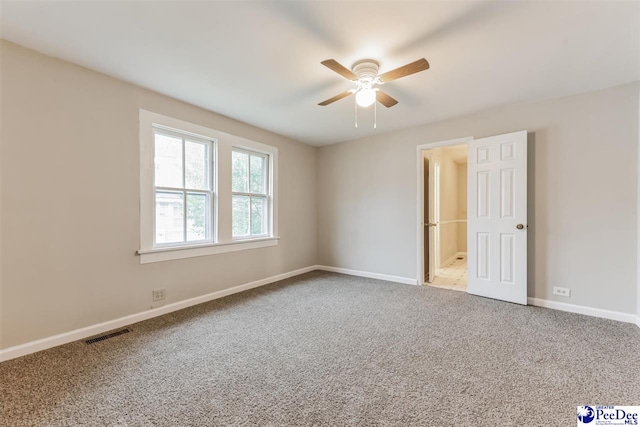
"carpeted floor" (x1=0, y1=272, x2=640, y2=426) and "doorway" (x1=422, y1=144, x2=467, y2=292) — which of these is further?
"doorway" (x1=422, y1=144, x2=467, y2=292)

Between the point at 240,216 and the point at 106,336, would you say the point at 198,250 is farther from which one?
the point at 106,336

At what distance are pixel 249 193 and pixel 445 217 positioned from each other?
435cm

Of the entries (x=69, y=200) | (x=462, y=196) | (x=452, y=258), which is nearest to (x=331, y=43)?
(x=69, y=200)

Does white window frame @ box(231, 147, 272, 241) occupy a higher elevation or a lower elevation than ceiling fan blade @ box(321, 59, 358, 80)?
lower

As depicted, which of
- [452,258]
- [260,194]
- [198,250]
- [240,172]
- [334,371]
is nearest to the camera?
[334,371]

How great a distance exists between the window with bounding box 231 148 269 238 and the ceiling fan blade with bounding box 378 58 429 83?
2529 millimetres

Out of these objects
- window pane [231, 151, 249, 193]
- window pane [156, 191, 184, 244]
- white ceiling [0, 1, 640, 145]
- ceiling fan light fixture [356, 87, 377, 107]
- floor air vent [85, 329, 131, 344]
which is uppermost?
white ceiling [0, 1, 640, 145]

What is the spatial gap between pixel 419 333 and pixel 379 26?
264cm

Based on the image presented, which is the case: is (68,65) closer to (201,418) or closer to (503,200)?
(201,418)

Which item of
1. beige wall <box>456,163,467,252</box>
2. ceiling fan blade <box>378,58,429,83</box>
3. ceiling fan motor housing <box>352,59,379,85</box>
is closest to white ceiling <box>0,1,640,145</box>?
ceiling fan motor housing <box>352,59,379,85</box>

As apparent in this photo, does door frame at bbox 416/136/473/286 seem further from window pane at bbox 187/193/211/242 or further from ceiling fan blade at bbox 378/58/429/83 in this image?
window pane at bbox 187/193/211/242

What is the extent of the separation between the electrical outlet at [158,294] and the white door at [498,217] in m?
3.91

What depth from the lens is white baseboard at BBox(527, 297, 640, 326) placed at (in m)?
2.80

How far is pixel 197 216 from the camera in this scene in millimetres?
3529
